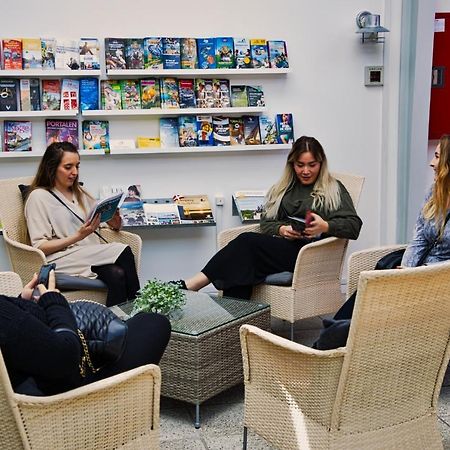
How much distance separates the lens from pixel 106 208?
13.8 feet

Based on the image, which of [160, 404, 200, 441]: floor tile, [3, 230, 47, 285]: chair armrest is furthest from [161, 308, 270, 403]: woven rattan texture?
[3, 230, 47, 285]: chair armrest

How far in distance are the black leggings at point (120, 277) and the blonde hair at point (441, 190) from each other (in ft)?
5.60

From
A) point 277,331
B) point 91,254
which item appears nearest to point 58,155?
point 91,254

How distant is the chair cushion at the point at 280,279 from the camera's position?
14.1 ft

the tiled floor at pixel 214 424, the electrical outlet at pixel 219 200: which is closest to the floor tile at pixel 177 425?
the tiled floor at pixel 214 424

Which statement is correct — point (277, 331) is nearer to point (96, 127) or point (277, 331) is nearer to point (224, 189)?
point (224, 189)

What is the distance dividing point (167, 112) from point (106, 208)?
44.4 inches

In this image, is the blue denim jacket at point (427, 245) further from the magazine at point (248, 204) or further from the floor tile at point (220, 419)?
the magazine at point (248, 204)

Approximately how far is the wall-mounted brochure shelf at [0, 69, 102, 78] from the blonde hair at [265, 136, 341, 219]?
1381 mm

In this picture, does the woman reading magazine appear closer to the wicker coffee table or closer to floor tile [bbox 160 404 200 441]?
the wicker coffee table

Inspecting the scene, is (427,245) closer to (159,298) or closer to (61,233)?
(159,298)

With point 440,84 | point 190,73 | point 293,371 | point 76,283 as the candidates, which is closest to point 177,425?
point 293,371

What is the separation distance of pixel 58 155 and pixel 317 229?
1505mm

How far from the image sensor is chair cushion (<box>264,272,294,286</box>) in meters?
4.30
